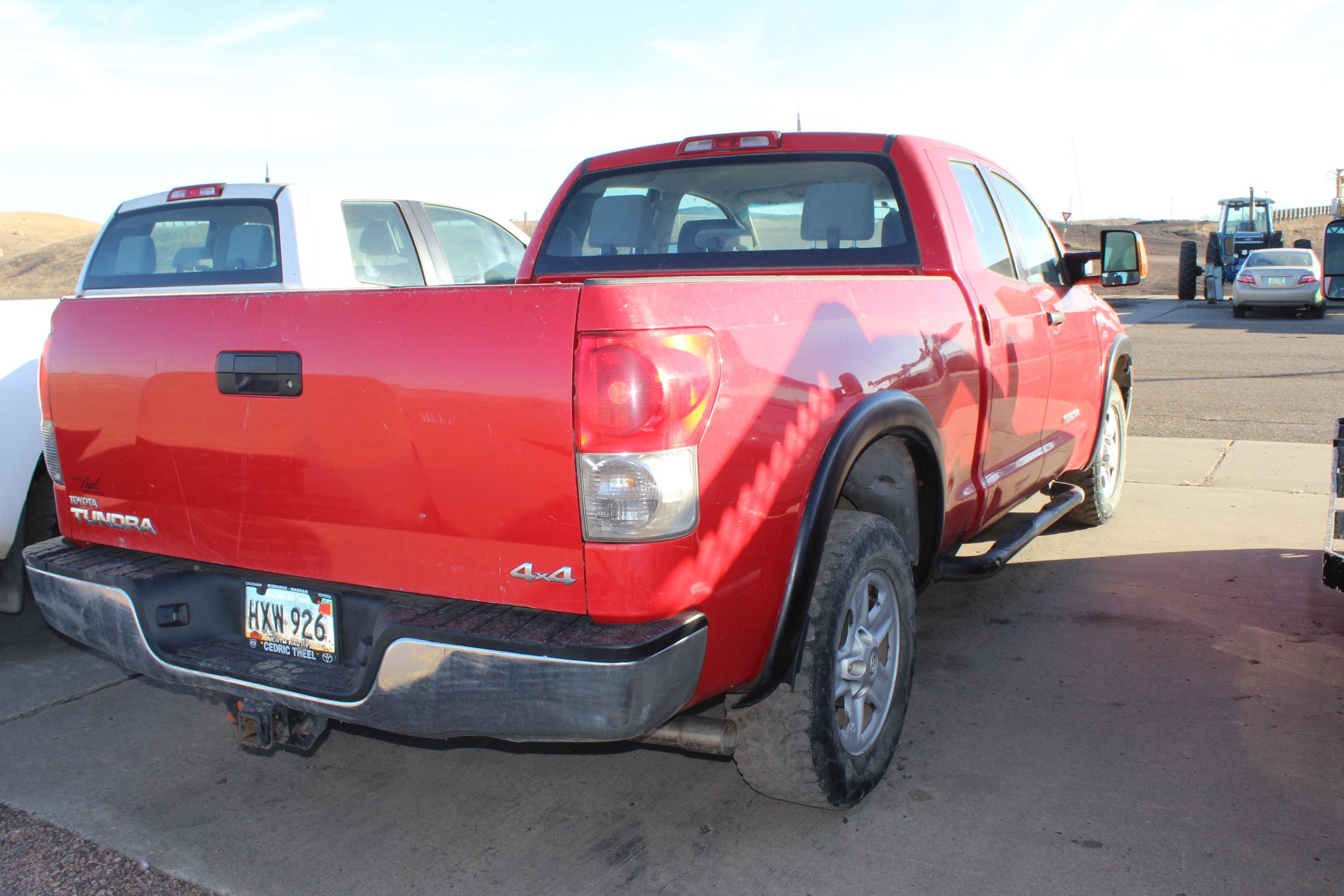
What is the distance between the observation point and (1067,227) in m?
59.5

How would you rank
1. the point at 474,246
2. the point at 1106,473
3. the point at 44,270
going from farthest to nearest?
the point at 44,270 → the point at 474,246 → the point at 1106,473

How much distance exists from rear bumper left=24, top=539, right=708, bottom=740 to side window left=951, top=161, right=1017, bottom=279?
7.72 ft

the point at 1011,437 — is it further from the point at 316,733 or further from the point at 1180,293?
the point at 1180,293

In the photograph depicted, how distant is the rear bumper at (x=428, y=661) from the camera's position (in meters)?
2.19

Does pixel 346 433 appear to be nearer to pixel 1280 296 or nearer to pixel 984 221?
pixel 984 221

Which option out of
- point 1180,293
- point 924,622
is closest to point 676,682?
point 924,622

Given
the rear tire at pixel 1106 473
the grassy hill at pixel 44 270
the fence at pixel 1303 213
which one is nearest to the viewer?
the rear tire at pixel 1106 473

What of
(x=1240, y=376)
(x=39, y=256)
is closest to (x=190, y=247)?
(x=1240, y=376)

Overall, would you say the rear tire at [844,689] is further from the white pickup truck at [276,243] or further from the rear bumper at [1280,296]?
the rear bumper at [1280,296]

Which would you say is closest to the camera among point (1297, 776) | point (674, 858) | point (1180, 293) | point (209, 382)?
point (209, 382)

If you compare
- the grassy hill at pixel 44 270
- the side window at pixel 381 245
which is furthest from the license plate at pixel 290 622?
the grassy hill at pixel 44 270

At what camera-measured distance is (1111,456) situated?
6.12 meters

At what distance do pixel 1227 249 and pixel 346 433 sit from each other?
27.7 m

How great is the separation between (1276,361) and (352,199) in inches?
506
